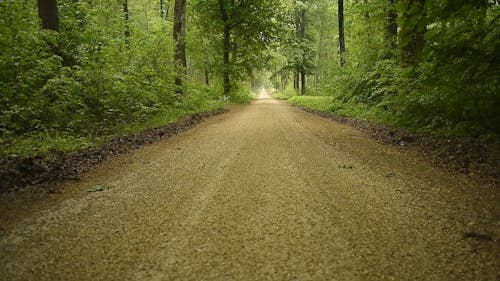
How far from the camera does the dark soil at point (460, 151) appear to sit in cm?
468

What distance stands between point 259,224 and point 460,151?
440 centimetres

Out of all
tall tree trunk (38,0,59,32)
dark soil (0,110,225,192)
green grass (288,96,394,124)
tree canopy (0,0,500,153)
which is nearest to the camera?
dark soil (0,110,225,192)

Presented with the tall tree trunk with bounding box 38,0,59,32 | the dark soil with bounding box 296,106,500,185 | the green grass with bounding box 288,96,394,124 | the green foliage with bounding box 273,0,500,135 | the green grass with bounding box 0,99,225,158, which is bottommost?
the dark soil with bounding box 296,106,500,185

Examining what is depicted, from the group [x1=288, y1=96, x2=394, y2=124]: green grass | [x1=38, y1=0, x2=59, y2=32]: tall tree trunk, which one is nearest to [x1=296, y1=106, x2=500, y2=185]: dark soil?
[x1=288, y1=96, x2=394, y2=124]: green grass

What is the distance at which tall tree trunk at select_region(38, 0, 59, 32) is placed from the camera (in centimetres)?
956

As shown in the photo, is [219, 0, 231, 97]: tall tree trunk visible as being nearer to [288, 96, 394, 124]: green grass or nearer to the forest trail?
[288, 96, 394, 124]: green grass

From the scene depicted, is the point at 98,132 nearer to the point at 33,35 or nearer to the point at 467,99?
the point at 33,35

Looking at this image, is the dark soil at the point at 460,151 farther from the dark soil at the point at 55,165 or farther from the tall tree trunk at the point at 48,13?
the tall tree trunk at the point at 48,13

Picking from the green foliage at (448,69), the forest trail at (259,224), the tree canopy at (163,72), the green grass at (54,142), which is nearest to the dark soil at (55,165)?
the green grass at (54,142)

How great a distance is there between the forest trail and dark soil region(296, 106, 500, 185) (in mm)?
397

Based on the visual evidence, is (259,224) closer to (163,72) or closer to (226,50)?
(163,72)

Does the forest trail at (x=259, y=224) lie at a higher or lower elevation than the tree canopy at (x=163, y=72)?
lower

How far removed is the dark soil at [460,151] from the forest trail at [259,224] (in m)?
0.40

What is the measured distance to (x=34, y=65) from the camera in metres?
8.08
